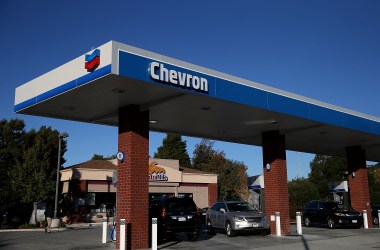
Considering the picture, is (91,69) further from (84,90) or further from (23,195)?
(23,195)

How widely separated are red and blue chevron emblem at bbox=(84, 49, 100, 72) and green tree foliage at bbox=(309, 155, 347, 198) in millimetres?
58976

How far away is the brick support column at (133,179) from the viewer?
567 inches

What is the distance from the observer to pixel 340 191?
28938 mm

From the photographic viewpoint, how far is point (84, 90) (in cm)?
1280

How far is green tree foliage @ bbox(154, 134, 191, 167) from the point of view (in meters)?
69.9

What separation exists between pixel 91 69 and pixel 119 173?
4634 millimetres

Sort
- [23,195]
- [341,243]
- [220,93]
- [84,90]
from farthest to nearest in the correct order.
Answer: [23,195], [341,243], [220,93], [84,90]

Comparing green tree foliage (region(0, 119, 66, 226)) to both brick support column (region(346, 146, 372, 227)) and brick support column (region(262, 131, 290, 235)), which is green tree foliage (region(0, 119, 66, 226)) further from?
brick support column (region(346, 146, 372, 227))

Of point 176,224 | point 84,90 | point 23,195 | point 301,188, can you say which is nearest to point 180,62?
point 84,90

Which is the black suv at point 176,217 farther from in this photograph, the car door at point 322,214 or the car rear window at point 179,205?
the car door at point 322,214

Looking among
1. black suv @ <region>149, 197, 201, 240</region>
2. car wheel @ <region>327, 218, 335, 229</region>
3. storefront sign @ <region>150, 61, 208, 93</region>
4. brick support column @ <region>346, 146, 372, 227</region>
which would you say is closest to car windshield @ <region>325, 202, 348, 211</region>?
→ car wheel @ <region>327, 218, 335, 229</region>

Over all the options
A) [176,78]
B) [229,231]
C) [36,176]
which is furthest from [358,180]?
[36,176]

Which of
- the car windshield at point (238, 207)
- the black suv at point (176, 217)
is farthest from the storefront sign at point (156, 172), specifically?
the black suv at point (176, 217)

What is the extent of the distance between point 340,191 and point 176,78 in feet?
66.4
